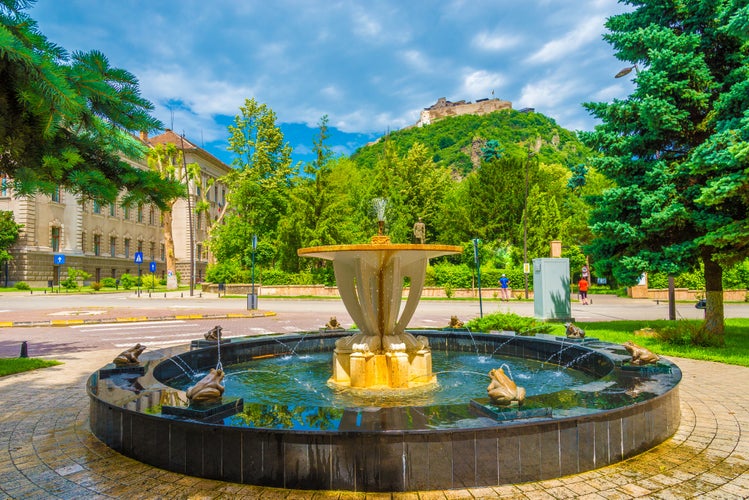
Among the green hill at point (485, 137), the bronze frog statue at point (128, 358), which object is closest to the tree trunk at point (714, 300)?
the bronze frog statue at point (128, 358)

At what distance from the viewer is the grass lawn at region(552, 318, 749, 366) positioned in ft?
33.8

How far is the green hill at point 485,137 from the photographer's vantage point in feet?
320

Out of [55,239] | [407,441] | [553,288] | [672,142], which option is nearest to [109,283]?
[55,239]

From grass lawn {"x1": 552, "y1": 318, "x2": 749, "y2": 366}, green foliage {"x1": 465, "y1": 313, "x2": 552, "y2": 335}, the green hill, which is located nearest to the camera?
grass lawn {"x1": 552, "y1": 318, "x2": 749, "y2": 366}

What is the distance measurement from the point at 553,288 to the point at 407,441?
46.6ft

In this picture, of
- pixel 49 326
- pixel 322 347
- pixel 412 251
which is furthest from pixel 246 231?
pixel 412 251

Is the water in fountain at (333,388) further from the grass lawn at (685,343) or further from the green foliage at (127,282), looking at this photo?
the green foliage at (127,282)

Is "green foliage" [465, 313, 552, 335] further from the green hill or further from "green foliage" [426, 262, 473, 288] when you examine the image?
the green hill

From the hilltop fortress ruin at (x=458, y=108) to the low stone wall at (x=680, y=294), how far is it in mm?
121625

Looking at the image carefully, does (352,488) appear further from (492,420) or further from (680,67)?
(680,67)

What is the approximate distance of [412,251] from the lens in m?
7.05

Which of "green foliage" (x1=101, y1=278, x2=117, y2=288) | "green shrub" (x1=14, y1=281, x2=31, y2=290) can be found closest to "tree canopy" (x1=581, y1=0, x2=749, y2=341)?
"green shrub" (x1=14, y1=281, x2=31, y2=290)

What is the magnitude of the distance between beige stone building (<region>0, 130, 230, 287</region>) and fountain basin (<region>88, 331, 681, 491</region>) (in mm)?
30979

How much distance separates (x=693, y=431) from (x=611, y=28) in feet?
41.6
